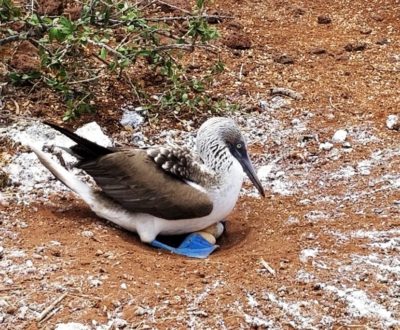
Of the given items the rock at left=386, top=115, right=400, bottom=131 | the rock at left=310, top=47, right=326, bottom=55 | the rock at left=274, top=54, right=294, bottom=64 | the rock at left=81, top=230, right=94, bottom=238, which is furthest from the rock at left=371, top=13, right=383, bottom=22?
the rock at left=81, top=230, right=94, bottom=238

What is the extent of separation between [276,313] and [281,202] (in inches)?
62.3

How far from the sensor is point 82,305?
4730 mm

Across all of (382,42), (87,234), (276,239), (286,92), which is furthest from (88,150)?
(382,42)

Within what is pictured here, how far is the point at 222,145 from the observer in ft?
19.4

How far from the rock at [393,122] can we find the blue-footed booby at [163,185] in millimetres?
1645

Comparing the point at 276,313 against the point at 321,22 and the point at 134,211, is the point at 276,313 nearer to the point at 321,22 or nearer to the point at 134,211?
the point at 134,211

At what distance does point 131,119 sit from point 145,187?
163 centimetres

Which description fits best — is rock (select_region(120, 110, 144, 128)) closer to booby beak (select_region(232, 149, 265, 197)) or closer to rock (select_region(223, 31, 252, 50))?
booby beak (select_region(232, 149, 265, 197))

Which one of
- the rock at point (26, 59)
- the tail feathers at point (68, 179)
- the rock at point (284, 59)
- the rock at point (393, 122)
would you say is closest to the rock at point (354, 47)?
the rock at point (284, 59)

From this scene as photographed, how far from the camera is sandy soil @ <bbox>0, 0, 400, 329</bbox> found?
473cm

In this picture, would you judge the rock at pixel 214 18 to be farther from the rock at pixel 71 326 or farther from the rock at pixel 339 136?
the rock at pixel 71 326

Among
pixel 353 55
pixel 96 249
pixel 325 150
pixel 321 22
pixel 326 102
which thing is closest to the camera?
pixel 96 249

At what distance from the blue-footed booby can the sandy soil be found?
0.50 ft

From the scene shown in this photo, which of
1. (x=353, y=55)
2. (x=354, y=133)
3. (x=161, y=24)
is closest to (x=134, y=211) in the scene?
(x=354, y=133)
